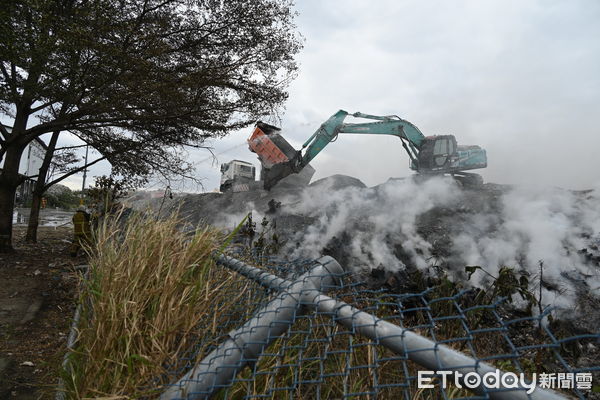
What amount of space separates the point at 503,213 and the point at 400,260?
126 inches

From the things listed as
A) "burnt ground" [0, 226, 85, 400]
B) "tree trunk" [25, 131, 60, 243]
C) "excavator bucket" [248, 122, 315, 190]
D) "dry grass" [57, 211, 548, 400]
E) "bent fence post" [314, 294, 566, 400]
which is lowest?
"burnt ground" [0, 226, 85, 400]

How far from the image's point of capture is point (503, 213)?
827cm

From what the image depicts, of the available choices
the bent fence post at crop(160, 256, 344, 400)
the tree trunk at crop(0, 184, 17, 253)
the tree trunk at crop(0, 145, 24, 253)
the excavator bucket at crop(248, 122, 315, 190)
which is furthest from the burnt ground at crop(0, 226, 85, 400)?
the excavator bucket at crop(248, 122, 315, 190)

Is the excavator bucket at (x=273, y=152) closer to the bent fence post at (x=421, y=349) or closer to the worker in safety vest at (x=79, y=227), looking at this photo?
the worker in safety vest at (x=79, y=227)

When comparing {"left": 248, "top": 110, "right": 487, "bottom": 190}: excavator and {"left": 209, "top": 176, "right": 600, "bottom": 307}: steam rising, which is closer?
{"left": 209, "top": 176, "right": 600, "bottom": 307}: steam rising

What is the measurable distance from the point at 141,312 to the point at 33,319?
11.2 feet

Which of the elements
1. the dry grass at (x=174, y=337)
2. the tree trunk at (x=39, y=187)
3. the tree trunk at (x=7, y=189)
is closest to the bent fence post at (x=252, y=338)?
the dry grass at (x=174, y=337)

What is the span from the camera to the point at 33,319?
13.7 feet

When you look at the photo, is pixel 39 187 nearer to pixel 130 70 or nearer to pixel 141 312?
pixel 130 70

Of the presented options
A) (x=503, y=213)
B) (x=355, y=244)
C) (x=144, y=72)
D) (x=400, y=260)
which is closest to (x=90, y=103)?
(x=144, y=72)

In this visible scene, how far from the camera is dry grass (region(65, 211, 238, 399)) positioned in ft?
5.58

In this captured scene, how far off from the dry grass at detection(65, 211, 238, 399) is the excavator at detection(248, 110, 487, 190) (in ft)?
31.7

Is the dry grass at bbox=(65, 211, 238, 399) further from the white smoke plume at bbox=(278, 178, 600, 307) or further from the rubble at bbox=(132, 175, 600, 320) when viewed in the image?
the white smoke plume at bbox=(278, 178, 600, 307)

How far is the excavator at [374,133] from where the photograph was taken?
1197 cm
